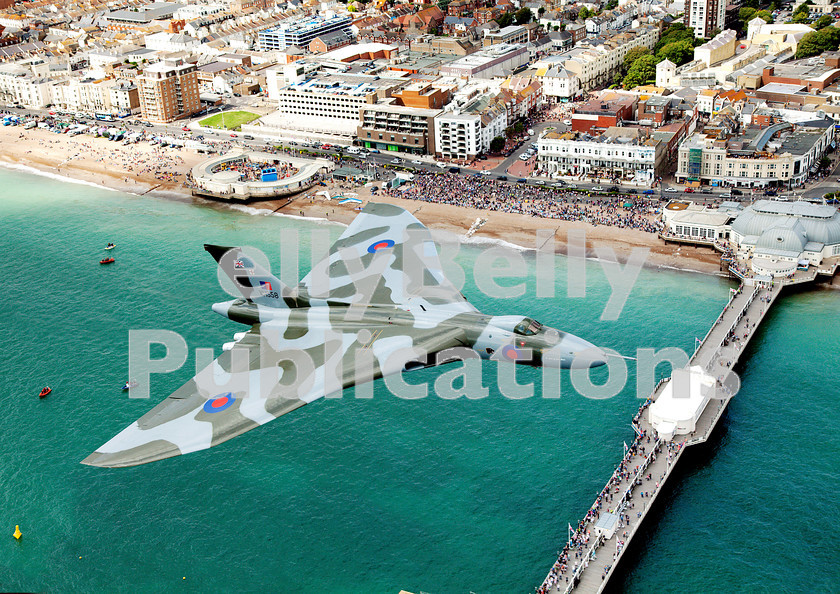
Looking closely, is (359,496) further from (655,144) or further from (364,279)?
(655,144)

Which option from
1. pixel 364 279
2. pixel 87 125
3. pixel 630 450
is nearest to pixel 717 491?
pixel 630 450

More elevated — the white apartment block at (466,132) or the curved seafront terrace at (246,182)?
the white apartment block at (466,132)

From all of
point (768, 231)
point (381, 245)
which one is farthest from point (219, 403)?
point (768, 231)

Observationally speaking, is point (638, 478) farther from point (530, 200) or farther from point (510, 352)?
point (530, 200)

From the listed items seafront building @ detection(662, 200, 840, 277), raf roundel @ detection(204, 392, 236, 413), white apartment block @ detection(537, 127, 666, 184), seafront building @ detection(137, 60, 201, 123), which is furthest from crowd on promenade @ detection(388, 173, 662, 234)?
raf roundel @ detection(204, 392, 236, 413)

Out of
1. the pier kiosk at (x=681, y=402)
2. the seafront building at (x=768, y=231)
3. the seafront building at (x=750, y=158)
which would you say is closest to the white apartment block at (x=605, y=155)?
the seafront building at (x=750, y=158)

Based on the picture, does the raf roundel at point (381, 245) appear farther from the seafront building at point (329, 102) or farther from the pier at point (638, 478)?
the seafront building at point (329, 102)

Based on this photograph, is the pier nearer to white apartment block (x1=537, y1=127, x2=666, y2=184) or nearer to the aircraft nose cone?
the aircraft nose cone
